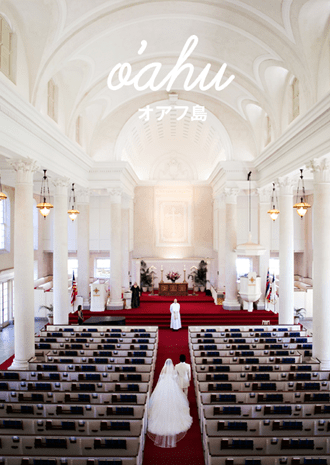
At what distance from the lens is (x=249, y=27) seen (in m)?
11.1

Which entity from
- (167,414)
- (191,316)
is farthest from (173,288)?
(167,414)

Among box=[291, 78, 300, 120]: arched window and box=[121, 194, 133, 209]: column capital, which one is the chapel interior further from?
box=[121, 194, 133, 209]: column capital

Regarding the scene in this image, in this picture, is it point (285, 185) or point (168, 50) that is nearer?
point (168, 50)

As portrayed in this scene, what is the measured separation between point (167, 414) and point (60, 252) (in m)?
8.93

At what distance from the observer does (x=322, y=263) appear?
10750mm

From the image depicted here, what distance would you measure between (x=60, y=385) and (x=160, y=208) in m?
19.4

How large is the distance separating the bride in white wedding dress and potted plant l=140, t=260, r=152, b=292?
1699 centimetres

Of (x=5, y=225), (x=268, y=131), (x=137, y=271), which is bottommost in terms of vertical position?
(x=137, y=271)

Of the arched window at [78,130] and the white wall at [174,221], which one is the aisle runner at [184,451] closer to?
the arched window at [78,130]

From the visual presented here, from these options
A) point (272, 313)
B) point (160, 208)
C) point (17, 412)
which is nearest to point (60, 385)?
point (17, 412)

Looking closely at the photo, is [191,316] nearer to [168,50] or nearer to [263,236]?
[263,236]

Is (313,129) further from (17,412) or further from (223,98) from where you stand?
(17,412)

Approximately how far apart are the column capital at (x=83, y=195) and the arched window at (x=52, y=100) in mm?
5867

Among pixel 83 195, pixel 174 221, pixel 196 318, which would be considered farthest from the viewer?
pixel 174 221
